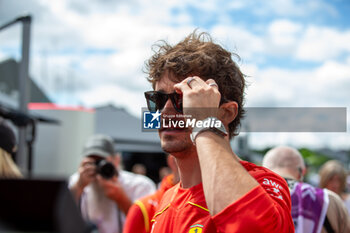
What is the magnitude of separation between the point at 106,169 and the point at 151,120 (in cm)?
214

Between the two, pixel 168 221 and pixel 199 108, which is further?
pixel 168 221

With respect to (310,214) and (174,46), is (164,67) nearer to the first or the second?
(174,46)

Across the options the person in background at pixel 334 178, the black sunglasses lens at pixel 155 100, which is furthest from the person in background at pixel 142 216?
the person in background at pixel 334 178

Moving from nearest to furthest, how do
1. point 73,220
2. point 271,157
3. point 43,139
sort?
point 73,220 → point 271,157 → point 43,139

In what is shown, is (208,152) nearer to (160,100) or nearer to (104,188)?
(160,100)

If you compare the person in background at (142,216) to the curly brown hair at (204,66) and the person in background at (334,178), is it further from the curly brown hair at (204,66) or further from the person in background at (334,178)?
the person in background at (334,178)

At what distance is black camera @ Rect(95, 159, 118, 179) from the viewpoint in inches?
142

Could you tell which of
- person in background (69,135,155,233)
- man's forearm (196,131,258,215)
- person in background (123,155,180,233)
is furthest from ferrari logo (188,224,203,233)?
person in background (69,135,155,233)

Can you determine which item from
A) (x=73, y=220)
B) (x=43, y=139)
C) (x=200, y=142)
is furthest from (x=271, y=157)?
(x=43, y=139)

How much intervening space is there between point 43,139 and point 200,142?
28.4 feet

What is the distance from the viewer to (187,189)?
5.26 feet

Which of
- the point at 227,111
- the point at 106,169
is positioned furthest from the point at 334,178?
the point at 227,111

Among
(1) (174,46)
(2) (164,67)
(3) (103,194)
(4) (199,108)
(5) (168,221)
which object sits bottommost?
(3) (103,194)

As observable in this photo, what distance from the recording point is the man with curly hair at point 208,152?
107cm
